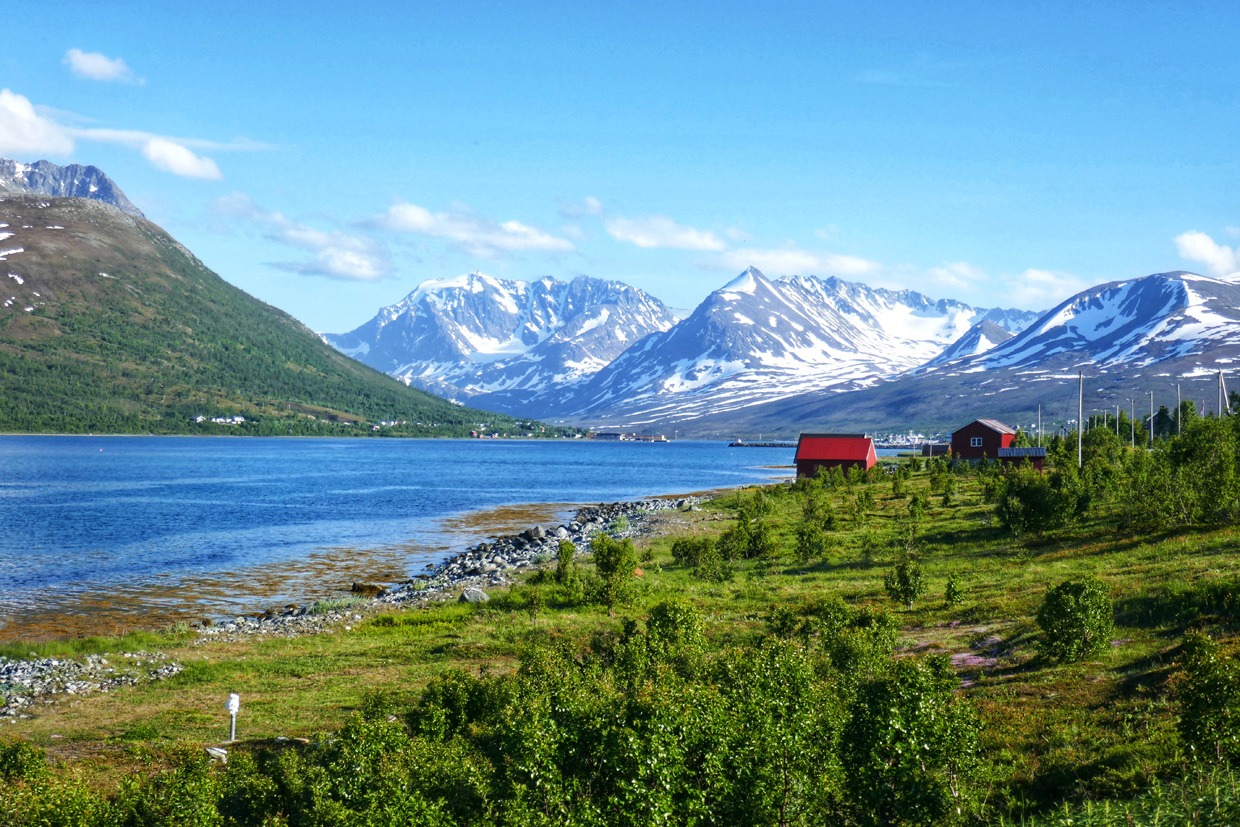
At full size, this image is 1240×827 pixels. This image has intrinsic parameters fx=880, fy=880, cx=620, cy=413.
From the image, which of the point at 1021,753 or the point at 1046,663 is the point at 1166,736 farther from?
the point at 1046,663

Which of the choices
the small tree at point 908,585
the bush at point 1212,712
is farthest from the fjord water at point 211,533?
the bush at point 1212,712

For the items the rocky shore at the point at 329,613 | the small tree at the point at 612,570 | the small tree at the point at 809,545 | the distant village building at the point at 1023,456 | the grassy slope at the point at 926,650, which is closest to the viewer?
the grassy slope at the point at 926,650

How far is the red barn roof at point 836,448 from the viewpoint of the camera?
135750 mm

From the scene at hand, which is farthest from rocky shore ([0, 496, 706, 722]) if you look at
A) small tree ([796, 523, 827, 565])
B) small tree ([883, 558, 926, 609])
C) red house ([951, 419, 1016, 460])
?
red house ([951, 419, 1016, 460])

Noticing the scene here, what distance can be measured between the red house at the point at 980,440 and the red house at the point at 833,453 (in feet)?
67.8

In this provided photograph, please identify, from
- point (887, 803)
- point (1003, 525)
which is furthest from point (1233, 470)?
point (887, 803)

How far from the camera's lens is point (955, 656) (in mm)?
31062

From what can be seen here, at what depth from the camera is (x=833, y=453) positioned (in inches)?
5384

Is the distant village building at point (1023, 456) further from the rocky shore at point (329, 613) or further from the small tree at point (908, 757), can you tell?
the small tree at point (908, 757)

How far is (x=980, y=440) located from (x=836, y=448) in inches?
1108

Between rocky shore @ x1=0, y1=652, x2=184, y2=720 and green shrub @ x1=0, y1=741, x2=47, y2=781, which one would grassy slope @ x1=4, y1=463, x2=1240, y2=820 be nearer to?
green shrub @ x1=0, y1=741, x2=47, y2=781

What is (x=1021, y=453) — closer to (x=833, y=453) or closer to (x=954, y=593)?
(x=833, y=453)

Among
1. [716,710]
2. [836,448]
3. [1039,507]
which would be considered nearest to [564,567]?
[1039,507]

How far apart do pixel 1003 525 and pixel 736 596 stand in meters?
24.9
